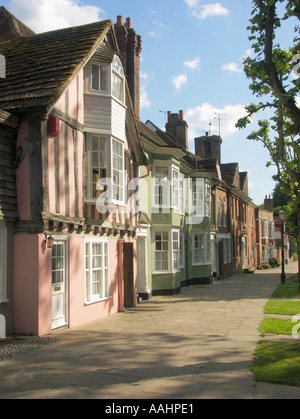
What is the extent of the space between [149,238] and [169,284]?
2.65 metres

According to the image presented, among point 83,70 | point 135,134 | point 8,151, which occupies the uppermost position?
point 83,70

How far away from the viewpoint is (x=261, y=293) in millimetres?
21125

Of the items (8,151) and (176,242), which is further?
(176,242)

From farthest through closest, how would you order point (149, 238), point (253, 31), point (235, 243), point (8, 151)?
point (235, 243)
point (149, 238)
point (8, 151)
point (253, 31)

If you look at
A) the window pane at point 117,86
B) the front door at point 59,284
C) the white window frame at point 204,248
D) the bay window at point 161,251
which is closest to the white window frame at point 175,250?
the bay window at point 161,251

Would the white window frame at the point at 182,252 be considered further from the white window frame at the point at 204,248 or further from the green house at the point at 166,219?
the white window frame at the point at 204,248

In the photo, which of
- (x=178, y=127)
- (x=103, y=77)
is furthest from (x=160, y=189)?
(x=178, y=127)

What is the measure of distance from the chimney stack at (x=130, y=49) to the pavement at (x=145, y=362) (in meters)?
10.6

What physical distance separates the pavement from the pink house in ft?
3.61

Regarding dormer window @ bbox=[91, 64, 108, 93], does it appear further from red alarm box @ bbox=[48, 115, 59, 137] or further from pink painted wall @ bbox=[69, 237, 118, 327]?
pink painted wall @ bbox=[69, 237, 118, 327]

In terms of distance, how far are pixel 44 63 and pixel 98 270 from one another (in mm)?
6576

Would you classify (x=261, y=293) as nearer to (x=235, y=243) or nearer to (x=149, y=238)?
(x=149, y=238)

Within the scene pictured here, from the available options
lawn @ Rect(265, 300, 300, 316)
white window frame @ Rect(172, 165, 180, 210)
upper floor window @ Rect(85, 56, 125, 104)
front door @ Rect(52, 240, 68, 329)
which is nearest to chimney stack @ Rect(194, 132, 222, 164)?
white window frame @ Rect(172, 165, 180, 210)
